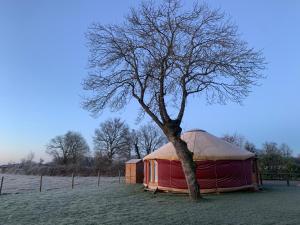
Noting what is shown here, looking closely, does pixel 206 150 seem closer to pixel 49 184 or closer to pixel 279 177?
pixel 279 177

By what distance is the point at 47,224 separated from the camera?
953 centimetres

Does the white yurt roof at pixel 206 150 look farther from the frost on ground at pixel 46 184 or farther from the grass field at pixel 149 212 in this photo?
the frost on ground at pixel 46 184

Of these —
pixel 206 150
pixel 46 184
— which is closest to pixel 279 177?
pixel 206 150

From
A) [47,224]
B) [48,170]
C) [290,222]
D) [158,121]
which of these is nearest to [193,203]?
[158,121]

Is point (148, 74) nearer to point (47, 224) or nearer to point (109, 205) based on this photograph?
point (109, 205)

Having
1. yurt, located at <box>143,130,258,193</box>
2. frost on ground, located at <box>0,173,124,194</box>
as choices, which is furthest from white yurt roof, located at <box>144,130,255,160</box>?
frost on ground, located at <box>0,173,124,194</box>

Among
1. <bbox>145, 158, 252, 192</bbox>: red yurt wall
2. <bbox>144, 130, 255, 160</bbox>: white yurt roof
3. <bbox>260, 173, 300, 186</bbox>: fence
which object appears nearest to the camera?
<bbox>145, 158, 252, 192</bbox>: red yurt wall

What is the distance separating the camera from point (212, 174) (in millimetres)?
18422

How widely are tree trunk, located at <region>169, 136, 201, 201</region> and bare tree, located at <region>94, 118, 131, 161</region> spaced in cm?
5372

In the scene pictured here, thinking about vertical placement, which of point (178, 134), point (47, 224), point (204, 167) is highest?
point (178, 134)

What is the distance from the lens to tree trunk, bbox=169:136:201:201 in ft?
47.9

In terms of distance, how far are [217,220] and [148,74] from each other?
25.2ft

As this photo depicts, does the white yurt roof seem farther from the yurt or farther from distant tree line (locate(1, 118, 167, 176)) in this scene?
distant tree line (locate(1, 118, 167, 176))

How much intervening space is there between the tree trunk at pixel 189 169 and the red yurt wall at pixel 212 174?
12.3 feet
